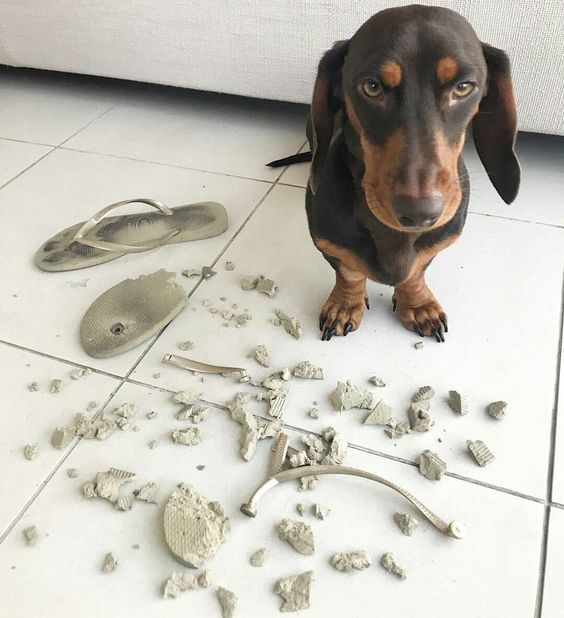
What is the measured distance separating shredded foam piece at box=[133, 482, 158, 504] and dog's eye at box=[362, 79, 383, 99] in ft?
2.78

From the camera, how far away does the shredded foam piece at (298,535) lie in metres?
1.00

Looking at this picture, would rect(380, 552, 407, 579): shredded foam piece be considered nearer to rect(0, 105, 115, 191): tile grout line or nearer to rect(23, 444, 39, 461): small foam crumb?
rect(23, 444, 39, 461): small foam crumb

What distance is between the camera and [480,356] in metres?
1.32

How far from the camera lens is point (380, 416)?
46.8 inches

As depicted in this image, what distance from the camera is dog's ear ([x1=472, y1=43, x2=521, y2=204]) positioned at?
101 centimetres

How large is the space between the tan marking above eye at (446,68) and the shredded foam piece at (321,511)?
79cm

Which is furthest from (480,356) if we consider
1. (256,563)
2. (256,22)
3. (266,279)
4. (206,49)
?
(206,49)

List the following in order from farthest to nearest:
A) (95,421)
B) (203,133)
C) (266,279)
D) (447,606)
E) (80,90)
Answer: (80,90)
(203,133)
(266,279)
(95,421)
(447,606)

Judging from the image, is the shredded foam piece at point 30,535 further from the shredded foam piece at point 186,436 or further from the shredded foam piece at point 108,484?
the shredded foam piece at point 186,436

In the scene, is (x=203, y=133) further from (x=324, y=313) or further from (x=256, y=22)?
(x=324, y=313)

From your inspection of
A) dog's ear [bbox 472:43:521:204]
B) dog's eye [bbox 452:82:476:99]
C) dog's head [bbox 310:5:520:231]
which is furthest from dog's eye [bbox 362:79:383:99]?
dog's ear [bbox 472:43:521:204]

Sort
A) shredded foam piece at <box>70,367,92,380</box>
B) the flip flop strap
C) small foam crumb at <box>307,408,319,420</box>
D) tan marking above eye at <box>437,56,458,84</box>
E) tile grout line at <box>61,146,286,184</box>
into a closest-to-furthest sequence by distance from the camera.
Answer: tan marking above eye at <box>437,56,458,84</box>
small foam crumb at <box>307,408,319,420</box>
shredded foam piece at <box>70,367,92,380</box>
the flip flop strap
tile grout line at <box>61,146,286,184</box>

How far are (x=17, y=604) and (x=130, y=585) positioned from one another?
0.20 metres

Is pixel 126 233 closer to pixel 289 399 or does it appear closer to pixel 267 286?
pixel 267 286
